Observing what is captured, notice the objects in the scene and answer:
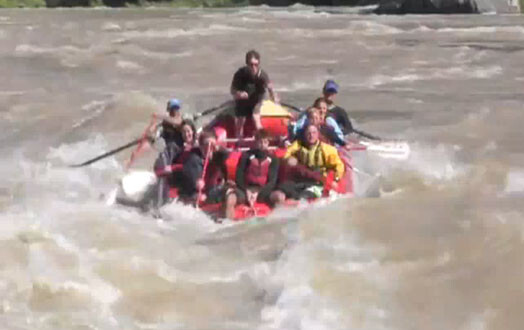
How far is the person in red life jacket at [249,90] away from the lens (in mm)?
11648

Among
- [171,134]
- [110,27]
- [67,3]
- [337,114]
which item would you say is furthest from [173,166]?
[67,3]

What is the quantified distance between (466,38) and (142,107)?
64.9 feet

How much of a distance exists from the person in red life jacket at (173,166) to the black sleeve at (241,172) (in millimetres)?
533

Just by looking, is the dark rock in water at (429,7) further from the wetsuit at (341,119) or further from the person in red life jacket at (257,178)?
the person in red life jacket at (257,178)

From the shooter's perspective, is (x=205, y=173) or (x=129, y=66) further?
(x=129, y=66)

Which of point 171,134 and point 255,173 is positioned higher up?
point 171,134

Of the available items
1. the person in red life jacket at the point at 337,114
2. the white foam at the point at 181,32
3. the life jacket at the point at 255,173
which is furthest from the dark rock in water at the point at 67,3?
the life jacket at the point at 255,173

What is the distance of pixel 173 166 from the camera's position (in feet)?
34.4

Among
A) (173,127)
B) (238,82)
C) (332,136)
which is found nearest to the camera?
(173,127)

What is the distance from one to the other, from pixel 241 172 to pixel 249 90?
1873mm

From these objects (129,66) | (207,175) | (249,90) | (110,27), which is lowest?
(110,27)

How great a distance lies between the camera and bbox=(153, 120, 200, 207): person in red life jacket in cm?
1036

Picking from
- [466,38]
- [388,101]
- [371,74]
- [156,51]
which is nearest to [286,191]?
[388,101]

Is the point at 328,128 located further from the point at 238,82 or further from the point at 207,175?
the point at 207,175
